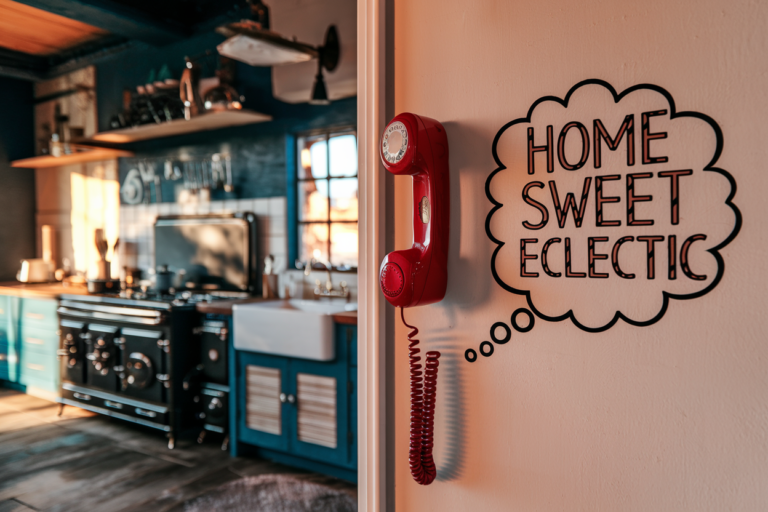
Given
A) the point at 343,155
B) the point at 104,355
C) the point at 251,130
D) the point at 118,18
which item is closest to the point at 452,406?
the point at 343,155

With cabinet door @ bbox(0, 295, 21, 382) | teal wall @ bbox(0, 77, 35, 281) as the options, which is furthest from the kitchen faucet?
teal wall @ bbox(0, 77, 35, 281)

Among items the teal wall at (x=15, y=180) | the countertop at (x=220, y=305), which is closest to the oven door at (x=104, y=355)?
the countertop at (x=220, y=305)

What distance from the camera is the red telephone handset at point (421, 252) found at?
998 millimetres

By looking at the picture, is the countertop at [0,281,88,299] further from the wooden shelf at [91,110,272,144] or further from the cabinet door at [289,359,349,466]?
the cabinet door at [289,359,349,466]

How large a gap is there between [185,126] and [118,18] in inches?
33.0

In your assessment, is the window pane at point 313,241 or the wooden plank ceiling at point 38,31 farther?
the wooden plank ceiling at point 38,31

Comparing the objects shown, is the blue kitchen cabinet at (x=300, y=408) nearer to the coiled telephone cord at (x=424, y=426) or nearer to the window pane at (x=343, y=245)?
the window pane at (x=343, y=245)

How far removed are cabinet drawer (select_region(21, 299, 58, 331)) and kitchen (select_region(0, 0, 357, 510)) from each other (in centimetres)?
2

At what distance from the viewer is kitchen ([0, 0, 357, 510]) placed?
2.83 meters

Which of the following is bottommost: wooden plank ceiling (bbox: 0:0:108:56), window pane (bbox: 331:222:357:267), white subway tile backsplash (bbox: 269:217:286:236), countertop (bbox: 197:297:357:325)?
countertop (bbox: 197:297:357:325)

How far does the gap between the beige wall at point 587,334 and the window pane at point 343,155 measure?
2.28m

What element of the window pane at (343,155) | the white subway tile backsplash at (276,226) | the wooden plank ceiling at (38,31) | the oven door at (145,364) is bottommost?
the oven door at (145,364)

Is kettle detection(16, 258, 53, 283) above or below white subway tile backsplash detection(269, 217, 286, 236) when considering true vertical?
below

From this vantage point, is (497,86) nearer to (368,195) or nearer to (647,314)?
(368,195)
